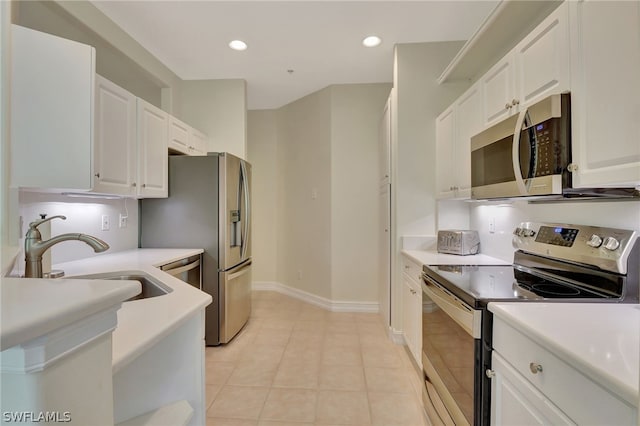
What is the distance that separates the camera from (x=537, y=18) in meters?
1.94

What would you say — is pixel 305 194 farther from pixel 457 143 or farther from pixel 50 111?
pixel 50 111

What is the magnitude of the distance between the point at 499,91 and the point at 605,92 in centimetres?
79

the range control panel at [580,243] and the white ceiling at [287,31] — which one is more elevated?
the white ceiling at [287,31]

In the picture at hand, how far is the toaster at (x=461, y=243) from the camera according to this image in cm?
238

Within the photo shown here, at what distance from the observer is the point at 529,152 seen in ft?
4.67

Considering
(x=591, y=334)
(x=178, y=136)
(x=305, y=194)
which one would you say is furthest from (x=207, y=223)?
(x=591, y=334)

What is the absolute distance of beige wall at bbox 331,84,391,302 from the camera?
3762 mm

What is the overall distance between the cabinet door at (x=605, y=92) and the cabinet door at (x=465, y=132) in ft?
2.72

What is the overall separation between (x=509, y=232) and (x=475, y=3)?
5.83 ft

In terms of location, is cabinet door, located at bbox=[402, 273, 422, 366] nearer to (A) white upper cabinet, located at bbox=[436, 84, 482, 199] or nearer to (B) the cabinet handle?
(A) white upper cabinet, located at bbox=[436, 84, 482, 199]

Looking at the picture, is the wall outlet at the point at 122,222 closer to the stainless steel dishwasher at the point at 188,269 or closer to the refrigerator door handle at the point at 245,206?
the stainless steel dishwasher at the point at 188,269

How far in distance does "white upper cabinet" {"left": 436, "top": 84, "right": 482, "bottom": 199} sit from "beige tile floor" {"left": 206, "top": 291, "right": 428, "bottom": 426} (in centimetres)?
146

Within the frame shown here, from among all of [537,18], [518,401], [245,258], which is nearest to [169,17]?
[245,258]

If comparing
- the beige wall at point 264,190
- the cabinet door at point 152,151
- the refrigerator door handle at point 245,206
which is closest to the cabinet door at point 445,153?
the refrigerator door handle at point 245,206
